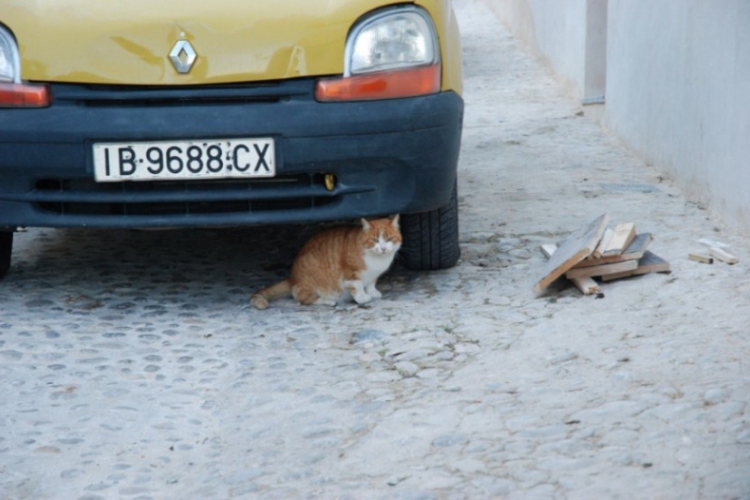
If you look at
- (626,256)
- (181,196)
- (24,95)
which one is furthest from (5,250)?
(626,256)

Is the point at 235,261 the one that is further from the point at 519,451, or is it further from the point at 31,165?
the point at 519,451

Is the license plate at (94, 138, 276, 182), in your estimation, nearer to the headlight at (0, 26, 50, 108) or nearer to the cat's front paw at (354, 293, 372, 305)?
the headlight at (0, 26, 50, 108)

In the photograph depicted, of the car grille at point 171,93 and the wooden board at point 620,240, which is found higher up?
the car grille at point 171,93

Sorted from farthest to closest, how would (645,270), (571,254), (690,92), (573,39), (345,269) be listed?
(573,39) < (690,92) < (345,269) < (645,270) < (571,254)

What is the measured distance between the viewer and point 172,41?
4.55m

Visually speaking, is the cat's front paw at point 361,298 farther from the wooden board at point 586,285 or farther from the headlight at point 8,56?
the headlight at point 8,56

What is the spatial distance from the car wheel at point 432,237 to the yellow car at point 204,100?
0.59 meters

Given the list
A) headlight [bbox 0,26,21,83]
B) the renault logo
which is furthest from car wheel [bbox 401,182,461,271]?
headlight [bbox 0,26,21,83]

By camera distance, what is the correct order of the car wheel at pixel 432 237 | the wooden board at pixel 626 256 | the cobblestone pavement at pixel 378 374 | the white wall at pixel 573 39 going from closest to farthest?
1. the cobblestone pavement at pixel 378 374
2. the wooden board at pixel 626 256
3. the car wheel at pixel 432 237
4. the white wall at pixel 573 39

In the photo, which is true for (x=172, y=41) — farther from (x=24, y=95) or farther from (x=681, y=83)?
(x=681, y=83)

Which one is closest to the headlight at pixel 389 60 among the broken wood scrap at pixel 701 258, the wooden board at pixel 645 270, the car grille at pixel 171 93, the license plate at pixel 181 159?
the car grille at pixel 171 93

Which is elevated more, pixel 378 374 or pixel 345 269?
pixel 345 269

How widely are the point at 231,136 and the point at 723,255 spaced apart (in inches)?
83.2

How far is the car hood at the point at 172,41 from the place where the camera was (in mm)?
4539
